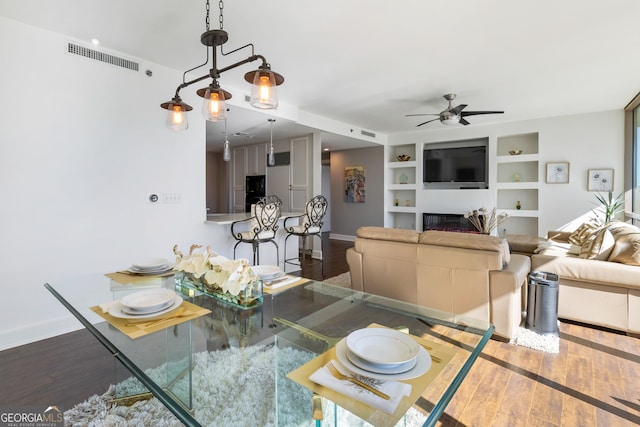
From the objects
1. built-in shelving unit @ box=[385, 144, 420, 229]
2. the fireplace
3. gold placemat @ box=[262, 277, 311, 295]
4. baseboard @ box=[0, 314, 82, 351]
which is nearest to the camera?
gold placemat @ box=[262, 277, 311, 295]

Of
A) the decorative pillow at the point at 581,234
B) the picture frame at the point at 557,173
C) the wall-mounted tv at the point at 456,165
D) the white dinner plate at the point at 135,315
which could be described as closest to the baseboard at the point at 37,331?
the white dinner plate at the point at 135,315

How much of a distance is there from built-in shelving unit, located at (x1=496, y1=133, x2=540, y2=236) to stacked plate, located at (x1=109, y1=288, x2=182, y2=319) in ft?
22.3

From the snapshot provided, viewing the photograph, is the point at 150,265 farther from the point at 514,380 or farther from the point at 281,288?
the point at 514,380

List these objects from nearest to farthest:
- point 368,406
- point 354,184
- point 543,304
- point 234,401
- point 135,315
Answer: point 368,406 → point 234,401 → point 135,315 → point 543,304 → point 354,184

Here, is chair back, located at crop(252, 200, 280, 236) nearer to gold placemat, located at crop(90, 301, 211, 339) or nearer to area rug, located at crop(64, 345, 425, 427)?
area rug, located at crop(64, 345, 425, 427)

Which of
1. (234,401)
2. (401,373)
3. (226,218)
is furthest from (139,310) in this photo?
(226,218)

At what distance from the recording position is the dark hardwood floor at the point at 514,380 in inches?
68.5

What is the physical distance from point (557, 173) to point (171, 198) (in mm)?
6609

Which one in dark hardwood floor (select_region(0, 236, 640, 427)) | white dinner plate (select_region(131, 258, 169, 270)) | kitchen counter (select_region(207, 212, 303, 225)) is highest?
kitchen counter (select_region(207, 212, 303, 225))

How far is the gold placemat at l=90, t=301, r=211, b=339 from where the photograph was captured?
122cm

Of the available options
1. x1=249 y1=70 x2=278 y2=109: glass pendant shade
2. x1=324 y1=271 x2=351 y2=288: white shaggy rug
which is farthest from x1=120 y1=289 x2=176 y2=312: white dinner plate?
x1=324 y1=271 x2=351 y2=288: white shaggy rug

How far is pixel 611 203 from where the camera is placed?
5.27 m

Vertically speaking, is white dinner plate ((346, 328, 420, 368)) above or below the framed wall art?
below

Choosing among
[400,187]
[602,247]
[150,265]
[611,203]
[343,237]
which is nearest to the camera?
[150,265]
